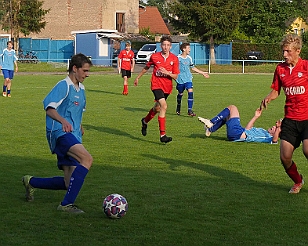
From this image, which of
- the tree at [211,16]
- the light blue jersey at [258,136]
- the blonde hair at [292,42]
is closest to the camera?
the blonde hair at [292,42]

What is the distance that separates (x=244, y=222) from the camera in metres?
6.84

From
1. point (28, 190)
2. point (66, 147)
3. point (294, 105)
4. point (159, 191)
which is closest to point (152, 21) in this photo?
point (159, 191)

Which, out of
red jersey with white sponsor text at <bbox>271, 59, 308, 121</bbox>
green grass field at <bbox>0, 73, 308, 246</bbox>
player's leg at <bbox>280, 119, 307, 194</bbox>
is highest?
red jersey with white sponsor text at <bbox>271, 59, 308, 121</bbox>

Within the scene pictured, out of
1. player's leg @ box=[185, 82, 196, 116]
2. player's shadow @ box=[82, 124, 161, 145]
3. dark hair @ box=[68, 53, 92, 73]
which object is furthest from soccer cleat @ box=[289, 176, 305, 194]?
player's leg @ box=[185, 82, 196, 116]

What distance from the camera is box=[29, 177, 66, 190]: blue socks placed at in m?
7.41

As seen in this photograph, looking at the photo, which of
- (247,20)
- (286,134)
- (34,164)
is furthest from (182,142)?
(247,20)

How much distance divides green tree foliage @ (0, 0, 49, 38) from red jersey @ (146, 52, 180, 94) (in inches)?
1822

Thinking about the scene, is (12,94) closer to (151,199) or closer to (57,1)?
(151,199)

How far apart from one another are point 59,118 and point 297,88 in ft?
9.92

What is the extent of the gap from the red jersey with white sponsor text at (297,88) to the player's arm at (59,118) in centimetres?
288

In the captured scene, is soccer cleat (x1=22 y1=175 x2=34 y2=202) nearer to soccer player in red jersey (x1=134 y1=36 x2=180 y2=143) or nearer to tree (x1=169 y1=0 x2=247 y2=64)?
soccer player in red jersey (x1=134 y1=36 x2=180 y2=143)

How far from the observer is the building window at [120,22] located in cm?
7131

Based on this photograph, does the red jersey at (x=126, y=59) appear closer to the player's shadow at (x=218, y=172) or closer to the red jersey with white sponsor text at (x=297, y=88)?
the player's shadow at (x=218, y=172)

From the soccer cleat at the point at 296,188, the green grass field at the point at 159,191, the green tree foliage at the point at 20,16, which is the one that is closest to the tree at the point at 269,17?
the green tree foliage at the point at 20,16
